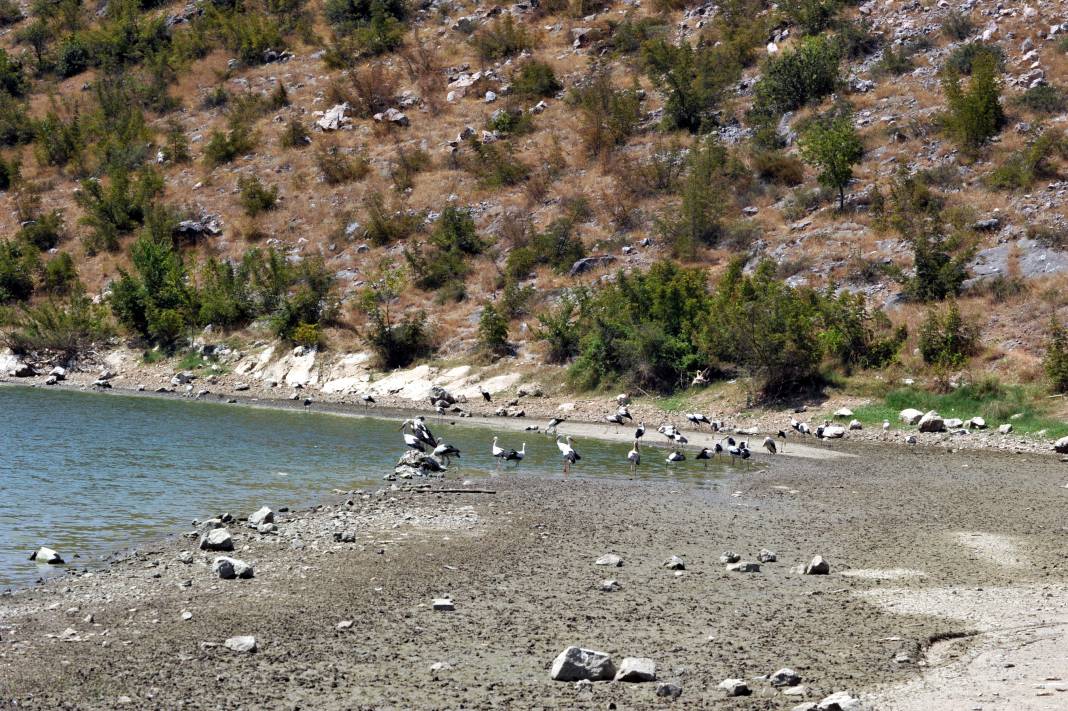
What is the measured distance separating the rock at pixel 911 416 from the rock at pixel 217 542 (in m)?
18.8

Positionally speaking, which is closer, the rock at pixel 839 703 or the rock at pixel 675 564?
the rock at pixel 839 703

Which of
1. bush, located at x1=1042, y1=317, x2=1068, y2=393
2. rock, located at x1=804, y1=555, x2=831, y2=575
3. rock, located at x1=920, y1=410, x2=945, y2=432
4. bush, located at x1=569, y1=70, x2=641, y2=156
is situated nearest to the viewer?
rock, located at x1=804, y1=555, x2=831, y2=575

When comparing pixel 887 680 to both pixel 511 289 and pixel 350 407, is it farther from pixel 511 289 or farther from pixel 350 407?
pixel 511 289

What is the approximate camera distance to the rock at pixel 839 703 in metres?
7.21

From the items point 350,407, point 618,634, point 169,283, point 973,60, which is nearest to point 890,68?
point 973,60

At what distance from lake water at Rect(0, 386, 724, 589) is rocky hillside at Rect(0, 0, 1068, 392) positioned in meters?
8.95

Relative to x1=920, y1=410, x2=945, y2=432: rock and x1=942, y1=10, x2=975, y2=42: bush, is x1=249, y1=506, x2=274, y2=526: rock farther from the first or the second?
x1=942, y1=10, x2=975, y2=42: bush

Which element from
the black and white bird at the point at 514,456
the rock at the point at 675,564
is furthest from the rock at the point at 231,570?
the black and white bird at the point at 514,456

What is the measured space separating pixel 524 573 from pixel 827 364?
2065 cm

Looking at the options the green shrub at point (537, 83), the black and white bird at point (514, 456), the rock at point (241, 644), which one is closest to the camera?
the rock at point (241, 644)

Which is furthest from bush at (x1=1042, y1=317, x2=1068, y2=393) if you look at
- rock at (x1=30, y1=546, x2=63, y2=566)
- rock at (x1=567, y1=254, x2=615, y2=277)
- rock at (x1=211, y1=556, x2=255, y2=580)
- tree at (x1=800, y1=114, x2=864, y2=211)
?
rock at (x1=30, y1=546, x2=63, y2=566)

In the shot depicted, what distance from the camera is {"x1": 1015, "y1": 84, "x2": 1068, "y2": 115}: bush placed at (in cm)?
4091

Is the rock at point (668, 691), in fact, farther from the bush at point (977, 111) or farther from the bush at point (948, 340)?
the bush at point (977, 111)

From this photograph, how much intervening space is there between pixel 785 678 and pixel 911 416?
19.7 metres
